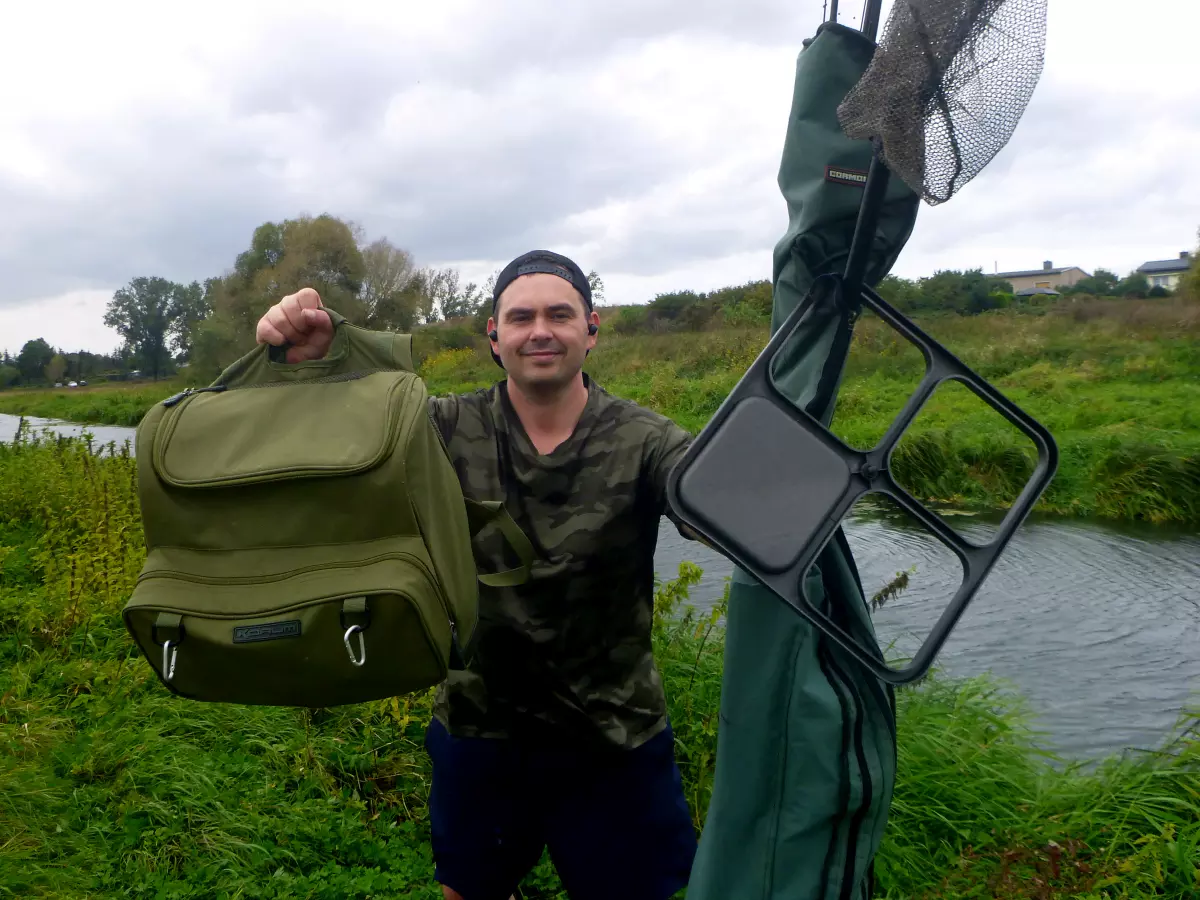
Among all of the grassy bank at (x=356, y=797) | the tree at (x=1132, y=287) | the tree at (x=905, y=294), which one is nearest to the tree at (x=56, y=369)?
the tree at (x=905, y=294)

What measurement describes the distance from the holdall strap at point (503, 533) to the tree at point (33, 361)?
227 ft

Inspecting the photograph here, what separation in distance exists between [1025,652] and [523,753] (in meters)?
4.02

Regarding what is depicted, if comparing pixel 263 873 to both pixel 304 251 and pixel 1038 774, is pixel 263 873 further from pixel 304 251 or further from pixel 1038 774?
pixel 304 251

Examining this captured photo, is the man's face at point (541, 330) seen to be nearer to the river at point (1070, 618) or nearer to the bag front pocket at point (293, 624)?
the bag front pocket at point (293, 624)

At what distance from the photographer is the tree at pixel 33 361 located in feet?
197

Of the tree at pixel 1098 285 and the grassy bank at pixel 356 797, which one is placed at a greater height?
the tree at pixel 1098 285

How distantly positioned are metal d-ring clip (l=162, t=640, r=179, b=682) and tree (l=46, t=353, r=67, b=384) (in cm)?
6645

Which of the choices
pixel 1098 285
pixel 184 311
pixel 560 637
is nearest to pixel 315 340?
pixel 560 637

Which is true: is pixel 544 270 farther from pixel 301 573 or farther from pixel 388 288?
pixel 388 288

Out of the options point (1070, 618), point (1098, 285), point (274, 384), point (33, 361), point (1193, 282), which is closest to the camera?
point (274, 384)

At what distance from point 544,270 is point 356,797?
253 centimetres

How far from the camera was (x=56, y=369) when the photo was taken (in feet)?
189

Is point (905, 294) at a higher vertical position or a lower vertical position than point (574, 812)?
higher

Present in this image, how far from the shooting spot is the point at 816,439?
4.03 feet
